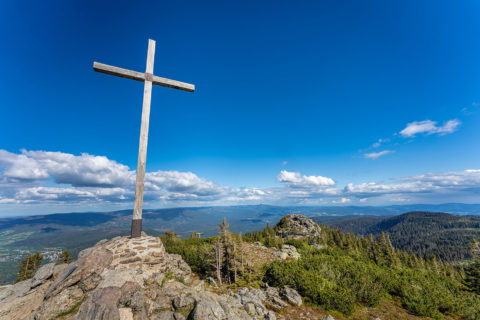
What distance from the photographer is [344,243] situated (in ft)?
213

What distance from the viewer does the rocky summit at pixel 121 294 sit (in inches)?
217

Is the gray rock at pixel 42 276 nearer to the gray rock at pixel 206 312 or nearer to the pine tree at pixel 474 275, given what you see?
the gray rock at pixel 206 312

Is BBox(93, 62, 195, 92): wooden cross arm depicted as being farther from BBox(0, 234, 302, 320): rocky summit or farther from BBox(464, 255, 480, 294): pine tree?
BBox(464, 255, 480, 294): pine tree

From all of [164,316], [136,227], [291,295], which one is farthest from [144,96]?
[291,295]

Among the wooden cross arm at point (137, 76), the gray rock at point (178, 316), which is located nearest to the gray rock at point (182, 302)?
the gray rock at point (178, 316)

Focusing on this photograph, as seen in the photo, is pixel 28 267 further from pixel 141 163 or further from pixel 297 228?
pixel 297 228

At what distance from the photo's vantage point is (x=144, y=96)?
9453 millimetres

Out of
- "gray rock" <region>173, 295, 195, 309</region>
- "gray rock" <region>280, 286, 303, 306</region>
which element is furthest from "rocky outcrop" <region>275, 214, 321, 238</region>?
"gray rock" <region>173, 295, 195, 309</region>

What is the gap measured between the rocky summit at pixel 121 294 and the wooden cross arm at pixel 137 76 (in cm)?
803

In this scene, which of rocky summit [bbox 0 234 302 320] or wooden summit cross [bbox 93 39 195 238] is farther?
wooden summit cross [bbox 93 39 195 238]

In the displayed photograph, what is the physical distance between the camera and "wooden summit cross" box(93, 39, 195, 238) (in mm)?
8844

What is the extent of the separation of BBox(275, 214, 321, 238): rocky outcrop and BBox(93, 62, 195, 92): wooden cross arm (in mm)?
67712

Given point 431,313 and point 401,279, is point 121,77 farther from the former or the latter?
point 401,279

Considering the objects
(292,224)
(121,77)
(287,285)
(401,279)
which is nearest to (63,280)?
(121,77)
